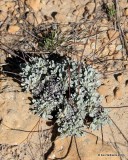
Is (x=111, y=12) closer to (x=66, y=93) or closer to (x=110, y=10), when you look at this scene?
(x=110, y=10)

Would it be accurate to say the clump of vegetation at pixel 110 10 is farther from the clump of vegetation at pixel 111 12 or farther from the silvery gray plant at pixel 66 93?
the silvery gray plant at pixel 66 93

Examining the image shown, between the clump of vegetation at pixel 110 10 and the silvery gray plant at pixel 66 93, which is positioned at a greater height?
the clump of vegetation at pixel 110 10

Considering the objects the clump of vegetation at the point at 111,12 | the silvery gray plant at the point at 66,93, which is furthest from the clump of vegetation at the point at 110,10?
the silvery gray plant at the point at 66,93

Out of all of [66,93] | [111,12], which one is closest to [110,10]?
[111,12]

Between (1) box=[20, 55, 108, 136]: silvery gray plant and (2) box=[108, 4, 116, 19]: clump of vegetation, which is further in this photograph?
(2) box=[108, 4, 116, 19]: clump of vegetation

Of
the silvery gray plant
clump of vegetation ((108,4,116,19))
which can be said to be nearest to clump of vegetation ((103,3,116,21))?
clump of vegetation ((108,4,116,19))

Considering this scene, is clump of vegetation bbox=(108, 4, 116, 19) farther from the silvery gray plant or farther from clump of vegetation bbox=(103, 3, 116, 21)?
the silvery gray plant

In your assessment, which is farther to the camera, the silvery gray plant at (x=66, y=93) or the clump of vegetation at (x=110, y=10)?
the clump of vegetation at (x=110, y=10)

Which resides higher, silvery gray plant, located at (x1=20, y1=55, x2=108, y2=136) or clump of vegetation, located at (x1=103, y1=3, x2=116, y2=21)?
clump of vegetation, located at (x1=103, y1=3, x2=116, y2=21)

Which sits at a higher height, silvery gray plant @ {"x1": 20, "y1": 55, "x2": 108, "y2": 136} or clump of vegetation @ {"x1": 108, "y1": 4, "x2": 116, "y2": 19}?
clump of vegetation @ {"x1": 108, "y1": 4, "x2": 116, "y2": 19}
